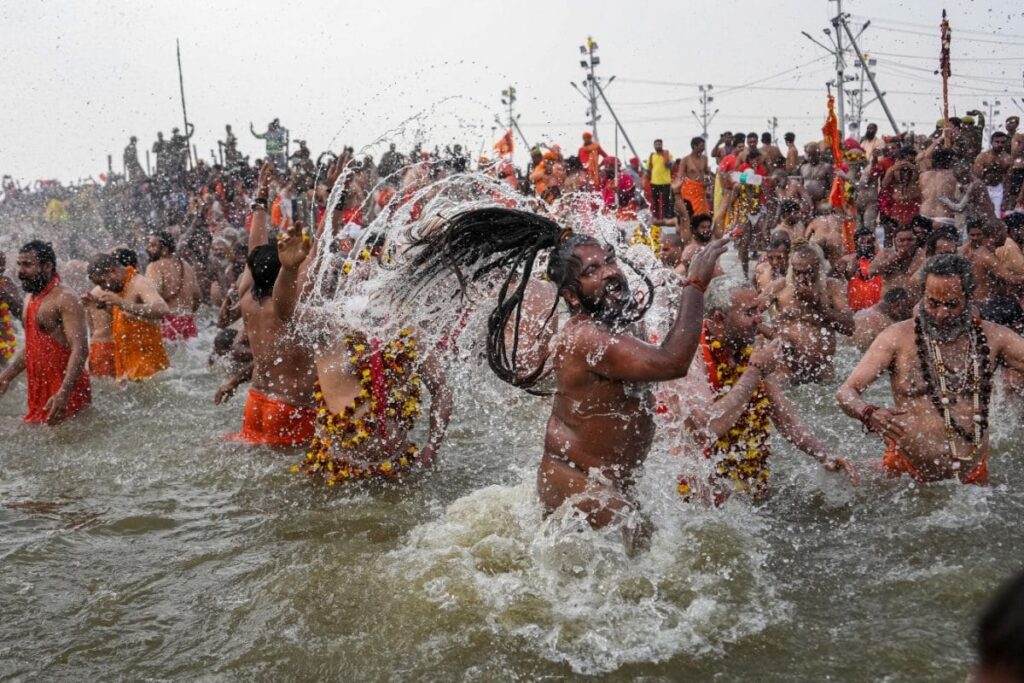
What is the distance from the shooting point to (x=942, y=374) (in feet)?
15.2

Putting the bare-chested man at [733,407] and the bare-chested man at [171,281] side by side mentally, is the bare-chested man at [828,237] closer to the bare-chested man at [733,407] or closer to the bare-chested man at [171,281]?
the bare-chested man at [733,407]

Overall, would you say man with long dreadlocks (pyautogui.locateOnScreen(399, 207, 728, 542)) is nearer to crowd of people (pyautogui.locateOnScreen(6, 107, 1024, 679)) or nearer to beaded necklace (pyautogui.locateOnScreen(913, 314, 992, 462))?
crowd of people (pyautogui.locateOnScreen(6, 107, 1024, 679))

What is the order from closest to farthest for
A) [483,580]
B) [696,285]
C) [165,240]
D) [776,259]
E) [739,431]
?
[696,285], [483,580], [739,431], [776,259], [165,240]

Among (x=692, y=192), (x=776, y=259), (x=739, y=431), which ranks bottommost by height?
(x=739, y=431)

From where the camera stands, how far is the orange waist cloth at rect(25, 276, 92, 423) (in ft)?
22.6

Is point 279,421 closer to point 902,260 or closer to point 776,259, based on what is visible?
point 776,259

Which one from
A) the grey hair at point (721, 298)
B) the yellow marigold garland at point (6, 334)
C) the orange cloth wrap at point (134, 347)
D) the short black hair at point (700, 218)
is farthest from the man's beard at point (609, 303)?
the yellow marigold garland at point (6, 334)

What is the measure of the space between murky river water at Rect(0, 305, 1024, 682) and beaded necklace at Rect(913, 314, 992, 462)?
291 millimetres

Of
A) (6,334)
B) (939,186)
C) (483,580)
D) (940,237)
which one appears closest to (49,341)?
(6,334)

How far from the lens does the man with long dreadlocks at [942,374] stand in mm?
4539

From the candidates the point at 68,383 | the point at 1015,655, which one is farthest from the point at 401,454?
the point at 1015,655

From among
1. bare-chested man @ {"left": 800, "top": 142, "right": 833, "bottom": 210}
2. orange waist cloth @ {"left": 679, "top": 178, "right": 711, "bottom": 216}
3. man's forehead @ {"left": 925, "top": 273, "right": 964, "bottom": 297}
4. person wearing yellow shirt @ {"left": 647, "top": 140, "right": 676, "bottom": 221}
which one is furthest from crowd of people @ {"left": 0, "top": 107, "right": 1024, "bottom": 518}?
person wearing yellow shirt @ {"left": 647, "top": 140, "right": 676, "bottom": 221}

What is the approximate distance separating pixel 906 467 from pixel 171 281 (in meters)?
7.13

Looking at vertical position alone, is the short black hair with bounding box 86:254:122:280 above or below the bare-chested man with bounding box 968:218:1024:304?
above
